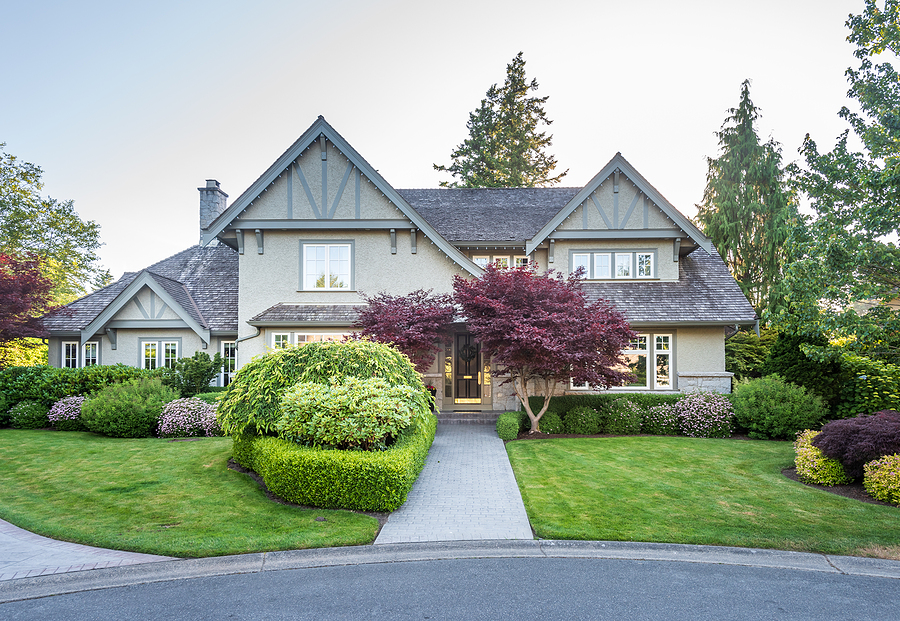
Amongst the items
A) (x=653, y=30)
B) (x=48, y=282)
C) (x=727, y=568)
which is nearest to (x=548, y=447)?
(x=727, y=568)

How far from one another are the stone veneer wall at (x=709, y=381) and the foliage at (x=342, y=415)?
36.6 ft

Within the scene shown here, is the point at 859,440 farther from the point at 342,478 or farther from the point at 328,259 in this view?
the point at 328,259

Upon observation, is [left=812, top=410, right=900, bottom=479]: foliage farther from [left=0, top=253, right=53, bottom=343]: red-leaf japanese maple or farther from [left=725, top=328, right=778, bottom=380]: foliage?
[left=0, top=253, right=53, bottom=343]: red-leaf japanese maple

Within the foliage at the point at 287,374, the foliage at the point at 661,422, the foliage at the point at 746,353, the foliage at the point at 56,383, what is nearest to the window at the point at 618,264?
the foliage at the point at 661,422

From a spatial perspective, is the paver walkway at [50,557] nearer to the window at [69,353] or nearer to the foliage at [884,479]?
the foliage at [884,479]

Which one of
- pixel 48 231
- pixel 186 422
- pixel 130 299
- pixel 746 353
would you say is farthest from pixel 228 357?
pixel 48 231

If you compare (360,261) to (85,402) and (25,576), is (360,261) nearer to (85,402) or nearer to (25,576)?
(85,402)

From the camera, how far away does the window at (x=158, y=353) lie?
1645 cm

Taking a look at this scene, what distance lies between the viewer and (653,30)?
1338 cm

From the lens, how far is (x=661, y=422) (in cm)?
1359

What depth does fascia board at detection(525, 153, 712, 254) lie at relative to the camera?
15734 mm

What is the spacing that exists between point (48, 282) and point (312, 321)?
957cm

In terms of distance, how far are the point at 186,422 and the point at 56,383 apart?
4822mm

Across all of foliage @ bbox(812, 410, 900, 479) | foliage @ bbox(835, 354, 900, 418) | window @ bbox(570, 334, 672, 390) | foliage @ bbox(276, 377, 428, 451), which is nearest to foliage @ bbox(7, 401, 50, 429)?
foliage @ bbox(276, 377, 428, 451)
